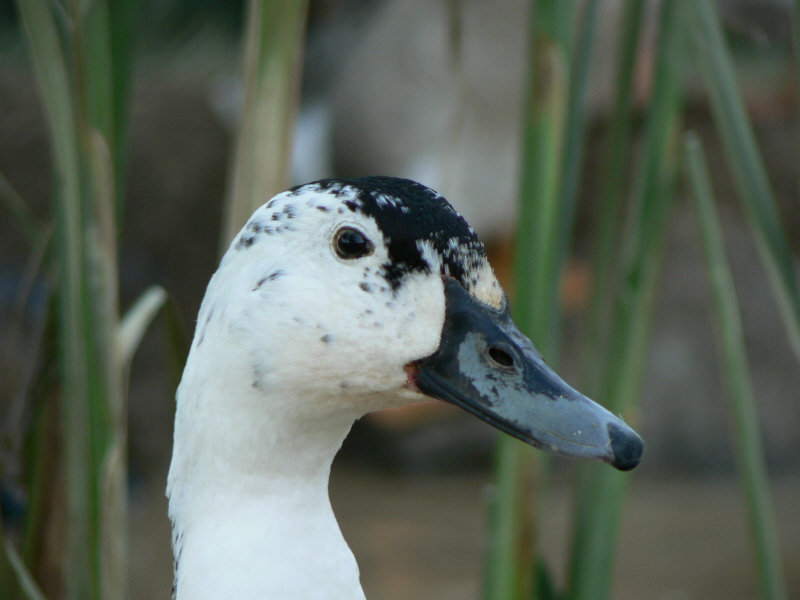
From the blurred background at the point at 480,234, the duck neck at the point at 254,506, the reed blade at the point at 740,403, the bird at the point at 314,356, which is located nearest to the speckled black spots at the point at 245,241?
the bird at the point at 314,356

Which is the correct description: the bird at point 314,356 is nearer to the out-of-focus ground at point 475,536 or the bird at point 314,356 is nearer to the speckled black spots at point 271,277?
the speckled black spots at point 271,277

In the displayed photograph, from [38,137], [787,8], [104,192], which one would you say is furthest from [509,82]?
[104,192]

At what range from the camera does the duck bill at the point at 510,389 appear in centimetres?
60

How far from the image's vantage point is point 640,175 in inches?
33.0

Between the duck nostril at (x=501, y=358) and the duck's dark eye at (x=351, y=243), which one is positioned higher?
the duck's dark eye at (x=351, y=243)

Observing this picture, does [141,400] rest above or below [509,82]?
below

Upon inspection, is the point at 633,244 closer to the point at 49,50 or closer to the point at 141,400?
the point at 49,50

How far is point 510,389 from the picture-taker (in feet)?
2.08

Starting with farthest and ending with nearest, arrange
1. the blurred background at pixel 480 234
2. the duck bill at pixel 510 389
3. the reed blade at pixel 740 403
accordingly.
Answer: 1. the blurred background at pixel 480 234
2. the reed blade at pixel 740 403
3. the duck bill at pixel 510 389

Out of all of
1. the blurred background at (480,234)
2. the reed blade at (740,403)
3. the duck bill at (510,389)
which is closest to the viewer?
the duck bill at (510,389)

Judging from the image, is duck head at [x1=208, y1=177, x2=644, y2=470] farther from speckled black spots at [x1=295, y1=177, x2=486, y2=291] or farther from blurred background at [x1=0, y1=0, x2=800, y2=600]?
blurred background at [x1=0, y1=0, x2=800, y2=600]

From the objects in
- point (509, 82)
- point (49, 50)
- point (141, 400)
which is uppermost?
point (509, 82)

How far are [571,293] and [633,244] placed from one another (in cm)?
212

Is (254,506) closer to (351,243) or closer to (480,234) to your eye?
(351,243)
